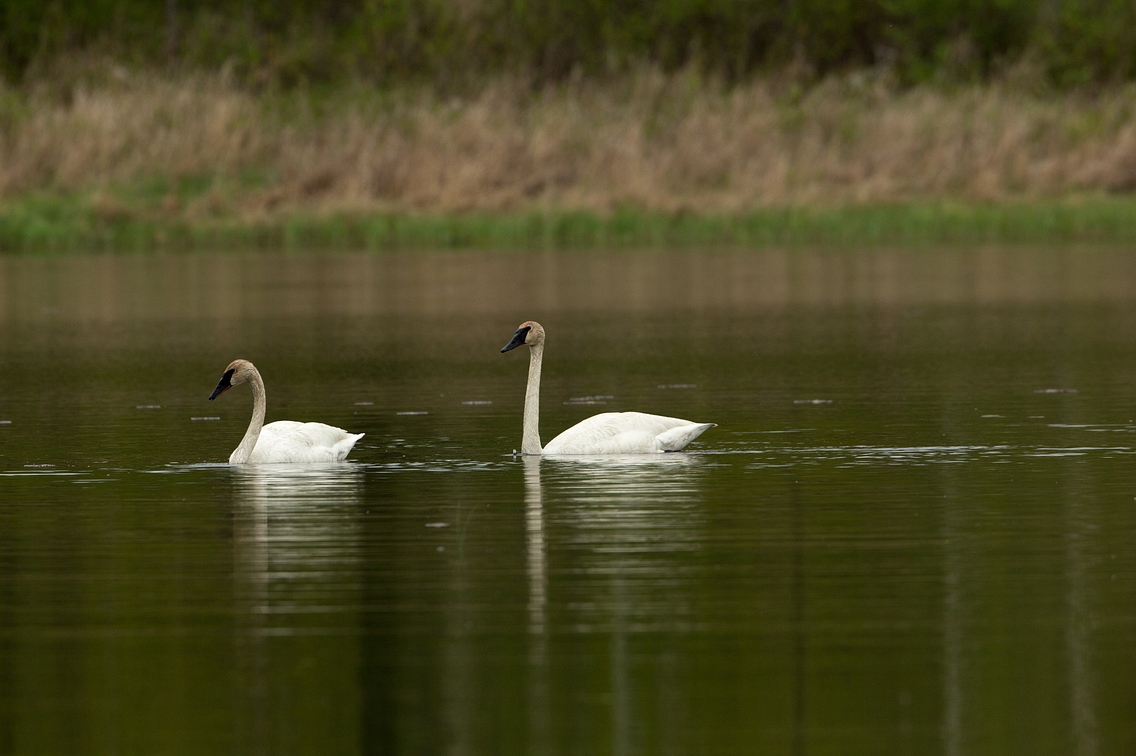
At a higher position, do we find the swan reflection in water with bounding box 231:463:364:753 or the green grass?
the green grass

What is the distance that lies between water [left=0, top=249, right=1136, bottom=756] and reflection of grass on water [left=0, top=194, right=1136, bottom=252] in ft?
41.2

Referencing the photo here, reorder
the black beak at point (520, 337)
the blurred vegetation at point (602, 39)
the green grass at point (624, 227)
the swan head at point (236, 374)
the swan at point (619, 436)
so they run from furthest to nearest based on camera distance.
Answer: the blurred vegetation at point (602, 39) → the green grass at point (624, 227) → the black beak at point (520, 337) → the swan head at point (236, 374) → the swan at point (619, 436)

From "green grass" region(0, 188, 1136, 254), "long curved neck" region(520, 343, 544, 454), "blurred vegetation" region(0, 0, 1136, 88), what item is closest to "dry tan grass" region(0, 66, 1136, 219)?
"green grass" region(0, 188, 1136, 254)

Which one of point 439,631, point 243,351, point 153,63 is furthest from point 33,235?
point 439,631

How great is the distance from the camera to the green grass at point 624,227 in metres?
32.0

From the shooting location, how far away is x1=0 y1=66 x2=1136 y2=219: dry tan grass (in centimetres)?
3275

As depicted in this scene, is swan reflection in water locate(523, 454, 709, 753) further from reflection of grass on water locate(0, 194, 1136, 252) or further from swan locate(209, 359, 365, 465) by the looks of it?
reflection of grass on water locate(0, 194, 1136, 252)

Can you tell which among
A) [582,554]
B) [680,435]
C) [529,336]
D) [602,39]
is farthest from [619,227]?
[582,554]

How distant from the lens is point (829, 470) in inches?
441

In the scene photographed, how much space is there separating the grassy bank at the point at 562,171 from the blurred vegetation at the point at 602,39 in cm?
451

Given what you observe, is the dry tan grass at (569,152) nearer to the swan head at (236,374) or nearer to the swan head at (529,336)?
the swan head at (529,336)

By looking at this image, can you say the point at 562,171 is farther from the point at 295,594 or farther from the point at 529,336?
the point at 295,594

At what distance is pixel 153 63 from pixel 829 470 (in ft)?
107

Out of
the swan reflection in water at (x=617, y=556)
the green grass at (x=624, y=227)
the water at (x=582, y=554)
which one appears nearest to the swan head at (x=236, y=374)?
the water at (x=582, y=554)
